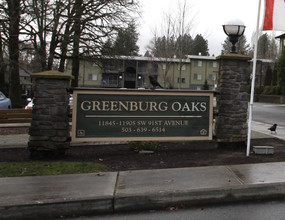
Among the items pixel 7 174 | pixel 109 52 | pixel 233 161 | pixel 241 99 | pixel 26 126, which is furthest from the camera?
pixel 109 52

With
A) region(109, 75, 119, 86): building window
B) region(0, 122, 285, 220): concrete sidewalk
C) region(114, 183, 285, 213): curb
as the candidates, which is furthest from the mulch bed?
region(109, 75, 119, 86): building window

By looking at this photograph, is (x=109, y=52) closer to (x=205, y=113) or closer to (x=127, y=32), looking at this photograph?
(x=127, y=32)

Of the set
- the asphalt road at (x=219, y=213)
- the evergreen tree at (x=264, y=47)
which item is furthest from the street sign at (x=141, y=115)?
the evergreen tree at (x=264, y=47)

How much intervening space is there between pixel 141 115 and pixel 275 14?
12.4ft

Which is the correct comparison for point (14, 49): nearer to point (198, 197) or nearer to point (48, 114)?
point (48, 114)

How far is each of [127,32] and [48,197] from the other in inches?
596

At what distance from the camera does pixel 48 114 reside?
22.5 feet

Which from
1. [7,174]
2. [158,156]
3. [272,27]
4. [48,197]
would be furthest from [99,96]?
[272,27]

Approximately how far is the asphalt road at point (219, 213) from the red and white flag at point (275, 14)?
3.98m

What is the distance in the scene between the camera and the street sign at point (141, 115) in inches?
285

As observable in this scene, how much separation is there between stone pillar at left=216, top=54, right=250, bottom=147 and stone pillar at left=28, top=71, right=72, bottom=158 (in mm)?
3891

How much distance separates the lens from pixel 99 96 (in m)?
7.24

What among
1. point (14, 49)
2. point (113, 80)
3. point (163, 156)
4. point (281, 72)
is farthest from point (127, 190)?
point (113, 80)

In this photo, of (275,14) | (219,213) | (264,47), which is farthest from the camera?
(264,47)
